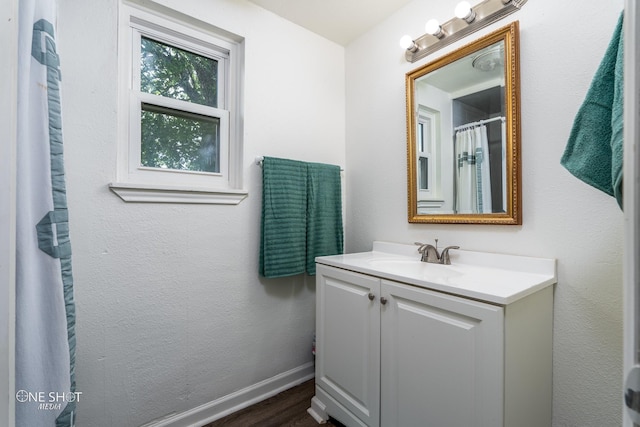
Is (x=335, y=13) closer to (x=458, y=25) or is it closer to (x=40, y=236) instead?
(x=458, y=25)

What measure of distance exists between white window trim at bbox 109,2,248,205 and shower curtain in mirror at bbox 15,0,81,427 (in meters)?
0.51

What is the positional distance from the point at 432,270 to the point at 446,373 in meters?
0.40

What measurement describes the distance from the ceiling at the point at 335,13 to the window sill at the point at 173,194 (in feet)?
3.46

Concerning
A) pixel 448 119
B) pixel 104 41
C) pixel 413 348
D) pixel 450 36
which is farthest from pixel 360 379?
pixel 104 41

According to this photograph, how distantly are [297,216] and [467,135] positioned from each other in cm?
94

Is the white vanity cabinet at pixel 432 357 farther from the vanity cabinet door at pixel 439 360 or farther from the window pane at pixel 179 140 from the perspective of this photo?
the window pane at pixel 179 140

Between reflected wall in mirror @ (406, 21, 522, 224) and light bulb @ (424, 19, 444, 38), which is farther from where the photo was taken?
light bulb @ (424, 19, 444, 38)

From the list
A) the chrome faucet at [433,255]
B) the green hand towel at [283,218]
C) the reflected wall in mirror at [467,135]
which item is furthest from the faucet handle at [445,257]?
the green hand towel at [283,218]

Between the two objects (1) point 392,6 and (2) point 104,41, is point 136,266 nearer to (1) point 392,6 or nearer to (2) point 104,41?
(2) point 104,41

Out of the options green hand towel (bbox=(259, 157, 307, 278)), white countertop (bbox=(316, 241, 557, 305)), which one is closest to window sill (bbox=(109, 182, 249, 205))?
green hand towel (bbox=(259, 157, 307, 278))

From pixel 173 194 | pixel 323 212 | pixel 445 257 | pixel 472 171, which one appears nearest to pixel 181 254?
pixel 173 194

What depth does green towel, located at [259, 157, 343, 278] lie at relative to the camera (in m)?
1.52

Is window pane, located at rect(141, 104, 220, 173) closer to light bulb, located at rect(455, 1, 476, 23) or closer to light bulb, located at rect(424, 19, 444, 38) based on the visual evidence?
light bulb, located at rect(424, 19, 444, 38)

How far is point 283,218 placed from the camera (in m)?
1.56
